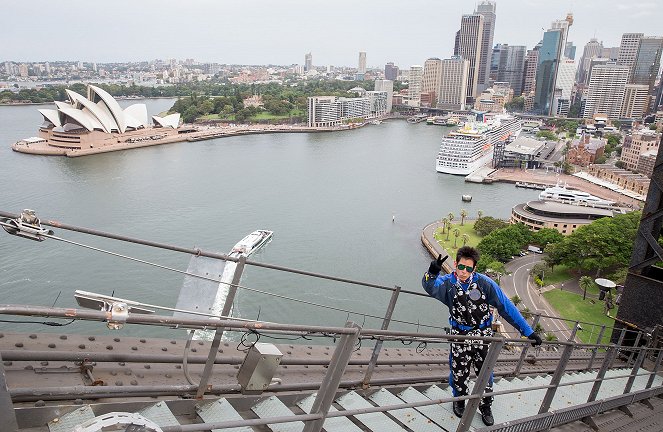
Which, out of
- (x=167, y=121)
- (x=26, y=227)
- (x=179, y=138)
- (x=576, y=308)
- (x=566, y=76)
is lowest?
(x=576, y=308)

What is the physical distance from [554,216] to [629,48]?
5887 cm

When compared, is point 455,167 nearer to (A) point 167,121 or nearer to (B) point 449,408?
(A) point 167,121

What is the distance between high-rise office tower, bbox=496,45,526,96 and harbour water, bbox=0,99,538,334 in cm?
5209

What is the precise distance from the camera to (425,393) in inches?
63.0

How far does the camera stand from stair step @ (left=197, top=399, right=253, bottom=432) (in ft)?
3.50

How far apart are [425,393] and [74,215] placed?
13.4m

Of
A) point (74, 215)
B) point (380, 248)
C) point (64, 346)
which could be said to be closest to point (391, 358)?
point (64, 346)

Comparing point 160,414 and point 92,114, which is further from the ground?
point 160,414

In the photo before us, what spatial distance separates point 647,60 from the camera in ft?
189

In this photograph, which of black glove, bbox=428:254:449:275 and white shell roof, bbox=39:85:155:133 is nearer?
black glove, bbox=428:254:449:275

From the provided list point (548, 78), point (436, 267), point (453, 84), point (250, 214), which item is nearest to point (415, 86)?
point (453, 84)

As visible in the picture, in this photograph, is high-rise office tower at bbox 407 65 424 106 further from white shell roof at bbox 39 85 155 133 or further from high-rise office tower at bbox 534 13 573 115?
white shell roof at bbox 39 85 155 133

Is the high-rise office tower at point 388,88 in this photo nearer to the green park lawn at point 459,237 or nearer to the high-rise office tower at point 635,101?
the high-rise office tower at point 635,101

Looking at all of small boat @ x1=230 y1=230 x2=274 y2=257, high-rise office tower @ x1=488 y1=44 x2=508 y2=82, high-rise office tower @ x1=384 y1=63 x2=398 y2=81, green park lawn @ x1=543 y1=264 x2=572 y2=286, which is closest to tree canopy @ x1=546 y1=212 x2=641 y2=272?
green park lawn @ x1=543 y1=264 x2=572 y2=286
